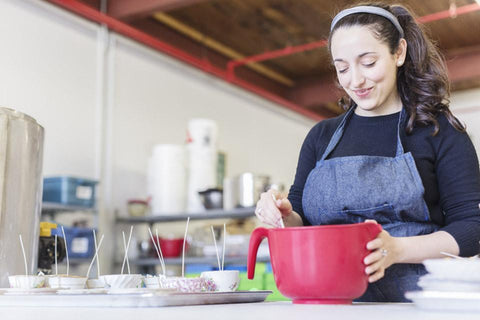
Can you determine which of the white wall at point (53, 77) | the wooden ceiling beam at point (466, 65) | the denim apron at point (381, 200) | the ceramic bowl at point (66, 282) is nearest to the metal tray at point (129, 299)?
the ceramic bowl at point (66, 282)

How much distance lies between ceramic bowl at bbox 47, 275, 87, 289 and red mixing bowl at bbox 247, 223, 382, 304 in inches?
20.6

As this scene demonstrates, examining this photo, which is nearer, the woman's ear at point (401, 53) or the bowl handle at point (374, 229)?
the bowl handle at point (374, 229)

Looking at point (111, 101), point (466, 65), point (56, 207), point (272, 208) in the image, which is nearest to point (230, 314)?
point (272, 208)

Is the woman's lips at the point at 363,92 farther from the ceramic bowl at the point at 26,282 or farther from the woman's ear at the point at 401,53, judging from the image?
the ceramic bowl at the point at 26,282

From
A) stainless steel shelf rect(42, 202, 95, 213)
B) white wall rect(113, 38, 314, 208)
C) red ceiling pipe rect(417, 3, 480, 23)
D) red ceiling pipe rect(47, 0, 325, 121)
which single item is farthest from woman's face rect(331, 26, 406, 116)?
red ceiling pipe rect(417, 3, 480, 23)

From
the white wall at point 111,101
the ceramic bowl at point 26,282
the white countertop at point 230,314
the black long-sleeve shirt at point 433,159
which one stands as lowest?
the white countertop at point 230,314

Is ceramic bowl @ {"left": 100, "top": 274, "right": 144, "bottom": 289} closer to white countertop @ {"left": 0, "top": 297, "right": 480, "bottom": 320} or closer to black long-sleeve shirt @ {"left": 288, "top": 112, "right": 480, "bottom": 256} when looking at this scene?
white countertop @ {"left": 0, "top": 297, "right": 480, "bottom": 320}

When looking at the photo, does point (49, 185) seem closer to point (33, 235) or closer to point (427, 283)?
point (33, 235)

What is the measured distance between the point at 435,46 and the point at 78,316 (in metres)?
1.34

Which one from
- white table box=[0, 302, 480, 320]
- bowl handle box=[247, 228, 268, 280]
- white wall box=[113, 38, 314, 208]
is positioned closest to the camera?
white table box=[0, 302, 480, 320]

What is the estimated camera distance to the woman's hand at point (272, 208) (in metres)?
1.40

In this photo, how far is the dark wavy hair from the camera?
1.58 metres

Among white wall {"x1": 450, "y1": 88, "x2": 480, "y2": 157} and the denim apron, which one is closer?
the denim apron

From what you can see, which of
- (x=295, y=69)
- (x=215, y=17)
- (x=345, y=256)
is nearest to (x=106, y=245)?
(x=215, y=17)
